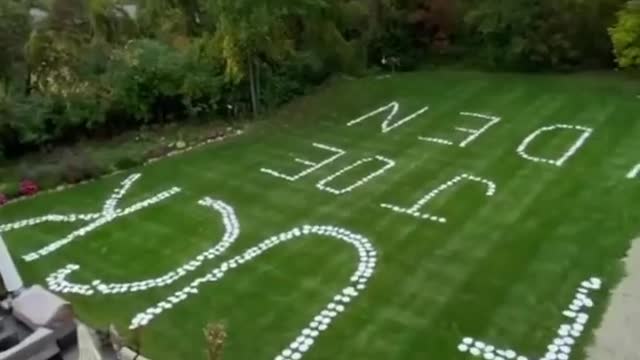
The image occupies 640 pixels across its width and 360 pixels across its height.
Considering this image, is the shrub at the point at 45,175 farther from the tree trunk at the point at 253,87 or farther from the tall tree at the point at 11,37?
the tree trunk at the point at 253,87

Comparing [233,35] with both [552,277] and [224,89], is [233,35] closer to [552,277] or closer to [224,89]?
[224,89]

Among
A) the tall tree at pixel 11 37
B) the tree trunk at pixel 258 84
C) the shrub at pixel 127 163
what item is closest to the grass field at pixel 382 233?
the shrub at pixel 127 163

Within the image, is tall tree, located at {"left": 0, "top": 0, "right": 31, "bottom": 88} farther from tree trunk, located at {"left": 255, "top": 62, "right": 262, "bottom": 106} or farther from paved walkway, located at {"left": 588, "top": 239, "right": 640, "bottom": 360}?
paved walkway, located at {"left": 588, "top": 239, "right": 640, "bottom": 360}

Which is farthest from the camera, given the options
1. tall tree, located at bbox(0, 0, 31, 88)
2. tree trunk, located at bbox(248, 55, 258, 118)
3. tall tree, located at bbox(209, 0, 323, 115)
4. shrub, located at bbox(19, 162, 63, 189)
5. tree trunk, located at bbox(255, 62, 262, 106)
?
tree trunk, located at bbox(255, 62, 262, 106)

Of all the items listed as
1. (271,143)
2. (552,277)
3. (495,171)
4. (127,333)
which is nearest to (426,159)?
(495,171)

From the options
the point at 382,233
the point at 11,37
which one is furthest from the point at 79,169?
the point at 382,233

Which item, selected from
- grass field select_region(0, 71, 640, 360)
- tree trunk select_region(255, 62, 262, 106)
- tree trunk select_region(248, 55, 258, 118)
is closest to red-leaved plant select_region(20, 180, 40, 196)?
grass field select_region(0, 71, 640, 360)

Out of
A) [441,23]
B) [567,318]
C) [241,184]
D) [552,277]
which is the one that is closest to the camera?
[567,318]

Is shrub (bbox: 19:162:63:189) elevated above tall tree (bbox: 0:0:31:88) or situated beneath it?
situated beneath

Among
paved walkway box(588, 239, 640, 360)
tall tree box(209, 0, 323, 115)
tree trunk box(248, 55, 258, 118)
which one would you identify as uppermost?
tall tree box(209, 0, 323, 115)
